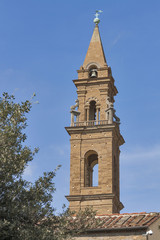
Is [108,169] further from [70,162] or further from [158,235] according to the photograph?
[158,235]

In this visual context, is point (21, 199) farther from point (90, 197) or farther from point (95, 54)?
point (95, 54)

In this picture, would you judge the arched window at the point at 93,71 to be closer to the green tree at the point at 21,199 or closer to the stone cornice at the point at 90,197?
the stone cornice at the point at 90,197

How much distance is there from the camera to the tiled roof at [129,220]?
2069cm

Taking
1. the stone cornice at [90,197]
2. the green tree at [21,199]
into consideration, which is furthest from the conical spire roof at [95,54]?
the green tree at [21,199]

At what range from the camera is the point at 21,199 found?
1520 centimetres

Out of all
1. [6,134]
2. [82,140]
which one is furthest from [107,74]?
[6,134]

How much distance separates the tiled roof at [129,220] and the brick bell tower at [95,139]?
18.2m

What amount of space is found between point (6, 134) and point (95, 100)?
30.3 metres

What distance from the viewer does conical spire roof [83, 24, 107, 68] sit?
47406 mm

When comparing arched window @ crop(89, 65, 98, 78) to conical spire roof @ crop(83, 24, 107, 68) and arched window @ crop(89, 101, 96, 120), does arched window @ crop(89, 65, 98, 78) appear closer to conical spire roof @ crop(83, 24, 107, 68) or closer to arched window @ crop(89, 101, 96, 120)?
conical spire roof @ crop(83, 24, 107, 68)

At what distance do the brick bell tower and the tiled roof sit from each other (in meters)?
18.2

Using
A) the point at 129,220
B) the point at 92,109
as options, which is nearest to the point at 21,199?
the point at 129,220

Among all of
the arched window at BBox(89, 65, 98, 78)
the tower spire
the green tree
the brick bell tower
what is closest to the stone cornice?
the brick bell tower

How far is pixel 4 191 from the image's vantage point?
15039 mm
